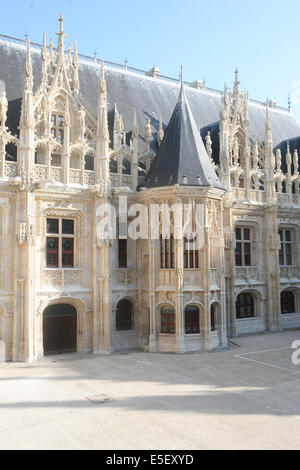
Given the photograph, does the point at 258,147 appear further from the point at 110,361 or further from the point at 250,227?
the point at 110,361

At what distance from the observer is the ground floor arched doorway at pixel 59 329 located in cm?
2214

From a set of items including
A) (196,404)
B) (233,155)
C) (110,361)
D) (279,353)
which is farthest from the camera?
(233,155)

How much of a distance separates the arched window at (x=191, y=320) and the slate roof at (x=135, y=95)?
34.3 ft

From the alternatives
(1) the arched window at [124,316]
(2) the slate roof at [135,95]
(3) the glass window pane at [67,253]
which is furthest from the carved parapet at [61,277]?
(2) the slate roof at [135,95]

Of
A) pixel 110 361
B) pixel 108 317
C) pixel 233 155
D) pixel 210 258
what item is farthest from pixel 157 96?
pixel 110 361

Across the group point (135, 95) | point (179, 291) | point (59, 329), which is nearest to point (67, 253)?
point (59, 329)

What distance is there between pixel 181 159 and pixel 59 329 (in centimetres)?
1124

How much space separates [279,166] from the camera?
3070cm

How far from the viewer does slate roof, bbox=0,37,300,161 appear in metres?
25.2

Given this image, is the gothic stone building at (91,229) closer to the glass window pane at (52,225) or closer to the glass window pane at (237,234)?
the glass window pane at (52,225)

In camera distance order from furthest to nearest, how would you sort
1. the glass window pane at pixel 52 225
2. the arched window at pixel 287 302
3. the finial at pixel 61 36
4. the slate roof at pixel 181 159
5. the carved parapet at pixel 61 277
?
the arched window at pixel 287 302 → the finial at pixel 61 36 → the slate roof at pixel 181 159 → the glass window pane at pixel 52 225 → the carved parapet at pixel 61 277

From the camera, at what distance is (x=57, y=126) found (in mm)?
23797

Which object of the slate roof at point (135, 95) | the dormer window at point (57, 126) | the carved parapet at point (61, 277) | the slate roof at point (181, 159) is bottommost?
the carved parapet at point (61, 277)

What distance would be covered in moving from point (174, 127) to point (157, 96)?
755 cm
